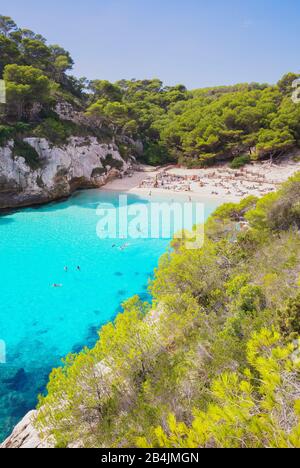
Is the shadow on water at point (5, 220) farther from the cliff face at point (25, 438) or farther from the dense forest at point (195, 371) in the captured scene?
the cliff face at point (25, 438)

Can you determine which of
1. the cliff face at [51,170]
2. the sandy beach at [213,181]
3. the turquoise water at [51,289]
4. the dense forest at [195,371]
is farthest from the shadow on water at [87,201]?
the dense forest at [195,371]

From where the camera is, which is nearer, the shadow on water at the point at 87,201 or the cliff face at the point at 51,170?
the cliff face at the point at 51,170

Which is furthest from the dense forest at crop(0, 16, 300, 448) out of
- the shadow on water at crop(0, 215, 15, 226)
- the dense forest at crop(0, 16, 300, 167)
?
the dense forest at crop(0, 16, 300, 167)

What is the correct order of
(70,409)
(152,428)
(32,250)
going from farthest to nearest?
(32,250) → (70,409) → (152,428)

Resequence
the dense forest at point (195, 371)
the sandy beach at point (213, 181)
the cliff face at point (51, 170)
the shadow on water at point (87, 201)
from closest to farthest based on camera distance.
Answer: the dense forest at point (195, 371)
the cliff face at point (51, 170)
the shadow on water at point (87, 201)
the sandy beach at point (213, 181)

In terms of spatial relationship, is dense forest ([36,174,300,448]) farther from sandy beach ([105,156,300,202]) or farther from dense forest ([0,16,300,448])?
sandy beach ([105,156,300,202])
